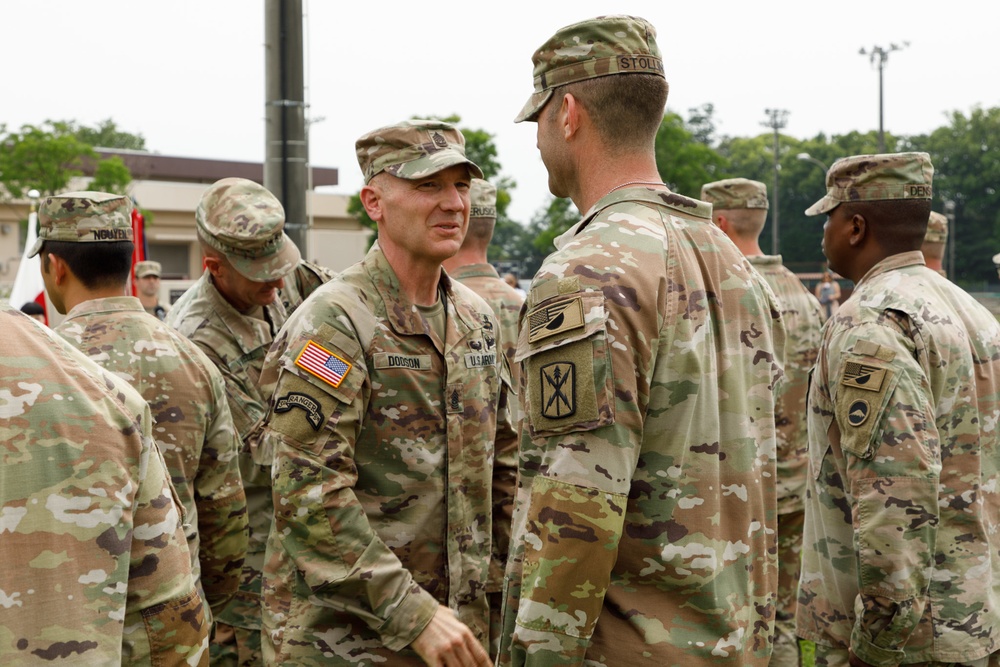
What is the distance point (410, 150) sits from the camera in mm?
3379

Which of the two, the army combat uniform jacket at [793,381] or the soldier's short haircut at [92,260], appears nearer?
the soldier's short haircut at [92,260]

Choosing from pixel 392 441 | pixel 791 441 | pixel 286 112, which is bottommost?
pixel 791 441

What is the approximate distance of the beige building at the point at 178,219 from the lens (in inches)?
2048

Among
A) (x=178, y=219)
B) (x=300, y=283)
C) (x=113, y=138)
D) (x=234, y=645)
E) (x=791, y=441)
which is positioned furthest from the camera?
(x=113, y=138)

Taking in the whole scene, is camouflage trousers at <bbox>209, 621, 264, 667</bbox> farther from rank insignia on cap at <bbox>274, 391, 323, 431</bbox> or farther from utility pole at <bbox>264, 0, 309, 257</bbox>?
utility pole at <bbox>264, 0, 309, 257</bbox>

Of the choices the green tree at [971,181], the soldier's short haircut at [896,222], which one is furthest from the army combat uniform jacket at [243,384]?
the green tree at [971,181]

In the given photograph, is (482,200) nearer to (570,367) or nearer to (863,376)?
(863,376)

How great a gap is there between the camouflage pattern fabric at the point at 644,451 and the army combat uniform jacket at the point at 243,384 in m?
2.50

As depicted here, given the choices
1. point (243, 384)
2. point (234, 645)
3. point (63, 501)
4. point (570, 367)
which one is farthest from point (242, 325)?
point (63, 501)

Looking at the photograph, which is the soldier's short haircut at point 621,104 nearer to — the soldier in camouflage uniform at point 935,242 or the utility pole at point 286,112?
the soldier in camouflage uniform at point 935,242

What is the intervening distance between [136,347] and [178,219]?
53.2 m

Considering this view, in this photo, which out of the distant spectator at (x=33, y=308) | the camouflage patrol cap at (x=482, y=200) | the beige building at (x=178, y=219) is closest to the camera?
the camouflage patrol cap at (x=482, y=200)

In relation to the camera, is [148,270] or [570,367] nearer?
[570,367]

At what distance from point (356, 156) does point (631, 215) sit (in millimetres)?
1439
